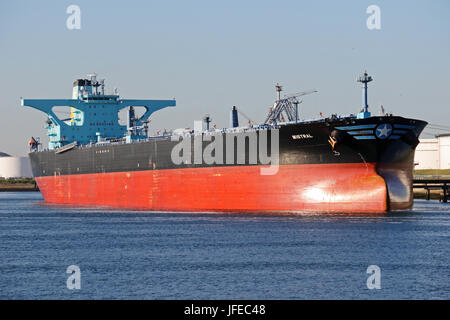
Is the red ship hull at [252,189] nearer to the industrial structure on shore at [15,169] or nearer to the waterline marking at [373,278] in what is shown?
the waterline marking at [373,278]

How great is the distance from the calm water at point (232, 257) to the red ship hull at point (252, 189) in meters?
0.97

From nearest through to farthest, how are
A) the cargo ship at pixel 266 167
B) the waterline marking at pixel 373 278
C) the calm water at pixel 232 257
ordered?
the calm water at pixel 232 257 < the waterline marking at pixel 373 278 < the cargo ship at pixel 266 167

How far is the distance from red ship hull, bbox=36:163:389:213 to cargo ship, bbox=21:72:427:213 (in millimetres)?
47

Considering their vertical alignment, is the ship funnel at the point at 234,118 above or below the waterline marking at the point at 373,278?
above

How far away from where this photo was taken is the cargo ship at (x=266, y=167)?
3397 centimetres

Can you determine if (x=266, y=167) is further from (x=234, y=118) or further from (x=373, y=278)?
(x=373, y=278)

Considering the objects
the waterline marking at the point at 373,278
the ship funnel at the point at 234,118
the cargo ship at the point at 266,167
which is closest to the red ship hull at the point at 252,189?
the cargo ship at the point at 266,167

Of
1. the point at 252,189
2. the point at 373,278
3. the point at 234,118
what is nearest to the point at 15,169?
the point at 234,118
